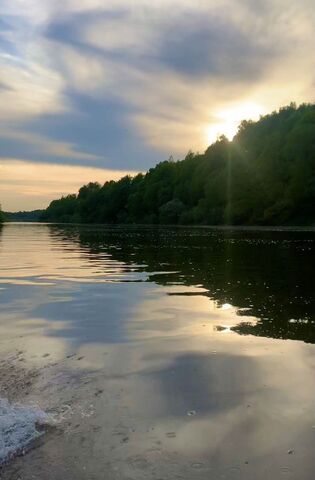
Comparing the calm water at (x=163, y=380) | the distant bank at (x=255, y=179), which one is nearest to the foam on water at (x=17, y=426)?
the calm water at (x=163, y=380)

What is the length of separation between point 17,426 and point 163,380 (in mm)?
2515

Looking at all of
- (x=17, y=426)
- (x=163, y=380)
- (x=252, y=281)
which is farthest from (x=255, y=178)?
(x=17, y=426)

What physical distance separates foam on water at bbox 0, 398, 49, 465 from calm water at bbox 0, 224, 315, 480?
158mm

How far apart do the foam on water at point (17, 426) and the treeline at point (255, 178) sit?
3898 inches

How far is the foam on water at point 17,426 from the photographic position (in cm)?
535

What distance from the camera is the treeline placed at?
103438 mm

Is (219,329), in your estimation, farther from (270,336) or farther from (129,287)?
(129,287)

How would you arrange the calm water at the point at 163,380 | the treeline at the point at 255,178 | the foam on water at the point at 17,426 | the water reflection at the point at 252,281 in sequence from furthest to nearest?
the treeline at the point at 255,178 < the water reflection at the point at 252,281 < the foam on water at the point at 17,426 < the calm water at the point at 163,380

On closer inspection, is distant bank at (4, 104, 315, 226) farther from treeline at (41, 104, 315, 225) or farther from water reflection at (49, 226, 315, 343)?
water reflection at (49, 226, 315, 343)

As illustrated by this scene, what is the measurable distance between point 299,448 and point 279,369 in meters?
2.83

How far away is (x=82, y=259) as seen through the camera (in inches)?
1174

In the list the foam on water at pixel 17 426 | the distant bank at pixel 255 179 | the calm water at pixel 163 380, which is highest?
the distant bank at pixel 255 179

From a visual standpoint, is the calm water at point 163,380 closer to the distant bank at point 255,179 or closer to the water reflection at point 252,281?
the water reflection at point 252,281

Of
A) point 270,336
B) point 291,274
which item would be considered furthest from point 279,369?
point 291,274
